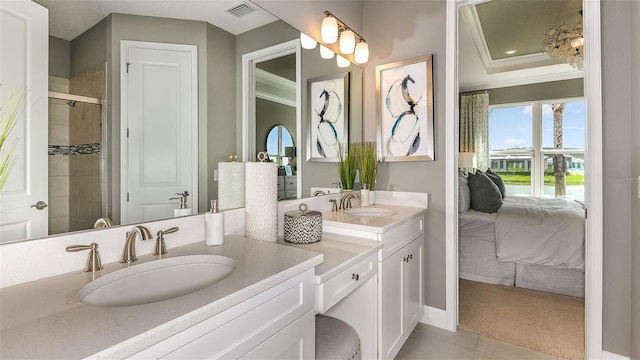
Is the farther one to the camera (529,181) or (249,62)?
(529,181)

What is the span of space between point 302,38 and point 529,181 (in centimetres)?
536

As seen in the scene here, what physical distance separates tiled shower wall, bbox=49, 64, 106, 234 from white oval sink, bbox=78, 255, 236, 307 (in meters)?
0.22

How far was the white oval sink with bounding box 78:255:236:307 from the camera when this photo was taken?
83 cm

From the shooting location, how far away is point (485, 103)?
5559 mm

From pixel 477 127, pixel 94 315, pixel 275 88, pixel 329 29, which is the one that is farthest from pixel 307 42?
pixel 477 127

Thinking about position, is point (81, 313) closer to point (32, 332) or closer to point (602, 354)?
point (32, 332)

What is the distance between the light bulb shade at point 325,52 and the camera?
2.15m

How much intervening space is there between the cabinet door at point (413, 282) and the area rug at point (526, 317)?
48 cm

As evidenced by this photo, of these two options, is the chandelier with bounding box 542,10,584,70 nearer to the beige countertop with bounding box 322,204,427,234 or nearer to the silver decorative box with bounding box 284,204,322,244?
the beige countertop with bounding box 322,204,427,234

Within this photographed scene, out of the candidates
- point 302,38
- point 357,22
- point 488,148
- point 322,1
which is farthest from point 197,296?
point 488,148

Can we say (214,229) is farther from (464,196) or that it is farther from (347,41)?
(464,196)

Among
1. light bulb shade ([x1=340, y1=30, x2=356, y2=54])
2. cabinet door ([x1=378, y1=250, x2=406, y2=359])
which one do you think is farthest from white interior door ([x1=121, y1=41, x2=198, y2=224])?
light bulb shade ([x1=340, y1=30, x2=356, y2=54])

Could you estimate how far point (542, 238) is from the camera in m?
2.83

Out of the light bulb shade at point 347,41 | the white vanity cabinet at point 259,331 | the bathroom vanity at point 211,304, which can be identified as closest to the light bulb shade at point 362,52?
the light bulb shade at point 347,41
